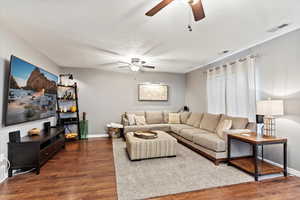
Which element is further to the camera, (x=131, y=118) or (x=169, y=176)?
(x=131, y=118)

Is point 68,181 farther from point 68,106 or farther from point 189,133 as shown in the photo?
point 68,106

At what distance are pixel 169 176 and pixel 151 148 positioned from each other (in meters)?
0.85

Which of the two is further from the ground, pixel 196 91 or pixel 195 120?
pixel 196 91

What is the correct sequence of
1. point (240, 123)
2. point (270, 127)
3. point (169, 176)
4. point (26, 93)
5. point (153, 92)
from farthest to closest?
point (153, 92) → point (240, 123) → point (270, 127) → point (26, 93) → point (169, 176)

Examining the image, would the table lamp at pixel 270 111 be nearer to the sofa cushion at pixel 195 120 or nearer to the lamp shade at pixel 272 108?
the lamp shade at pixel 272 108

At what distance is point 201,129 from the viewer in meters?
4.39

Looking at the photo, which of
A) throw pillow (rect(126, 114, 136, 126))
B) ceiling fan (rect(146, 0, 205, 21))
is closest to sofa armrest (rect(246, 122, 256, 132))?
ceiling fan (rect(146, 0, 205, 21))

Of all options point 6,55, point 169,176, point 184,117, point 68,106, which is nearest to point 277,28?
point 169,176

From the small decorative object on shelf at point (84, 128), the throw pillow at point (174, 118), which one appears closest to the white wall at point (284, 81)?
the throw pillow at point (174, 118)

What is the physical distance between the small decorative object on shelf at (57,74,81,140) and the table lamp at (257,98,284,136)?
16.4 feet

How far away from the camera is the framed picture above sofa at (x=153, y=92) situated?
19.8ft

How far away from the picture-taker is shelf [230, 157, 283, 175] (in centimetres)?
257

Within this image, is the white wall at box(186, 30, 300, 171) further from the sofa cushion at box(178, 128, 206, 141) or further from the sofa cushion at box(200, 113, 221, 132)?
the sofa cushion at box(178, 128, 206, 141)

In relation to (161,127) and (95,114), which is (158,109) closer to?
(161,127)
